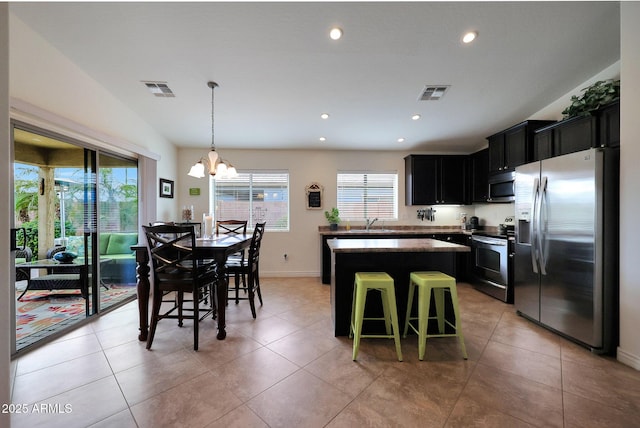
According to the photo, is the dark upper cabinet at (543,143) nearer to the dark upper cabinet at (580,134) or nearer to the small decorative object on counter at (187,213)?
the dark upper cabinet at (580,134)

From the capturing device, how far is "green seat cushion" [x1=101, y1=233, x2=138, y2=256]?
3.23 m

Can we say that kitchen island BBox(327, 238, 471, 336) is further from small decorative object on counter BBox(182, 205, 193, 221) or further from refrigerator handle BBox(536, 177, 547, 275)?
small decorative object on counter BBox(182, 205, 193, 221)

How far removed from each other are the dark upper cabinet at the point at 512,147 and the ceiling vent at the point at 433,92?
1.32 meters

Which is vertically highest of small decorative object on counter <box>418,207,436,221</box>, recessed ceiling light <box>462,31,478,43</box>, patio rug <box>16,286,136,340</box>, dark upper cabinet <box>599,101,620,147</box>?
recessed ceiling light <box>462,31,478,43</box>

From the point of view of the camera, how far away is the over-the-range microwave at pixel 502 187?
3400 mm

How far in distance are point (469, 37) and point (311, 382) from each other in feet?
9.53

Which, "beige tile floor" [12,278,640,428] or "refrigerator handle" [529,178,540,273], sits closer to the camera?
"beige tile floor" [12,278,640,428]

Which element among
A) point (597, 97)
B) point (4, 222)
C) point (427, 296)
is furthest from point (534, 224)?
point (4, 222)

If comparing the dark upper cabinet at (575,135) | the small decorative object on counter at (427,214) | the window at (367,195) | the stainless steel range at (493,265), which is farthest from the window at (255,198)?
the dark upper cabinet at (575,135)

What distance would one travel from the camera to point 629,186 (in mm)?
1845

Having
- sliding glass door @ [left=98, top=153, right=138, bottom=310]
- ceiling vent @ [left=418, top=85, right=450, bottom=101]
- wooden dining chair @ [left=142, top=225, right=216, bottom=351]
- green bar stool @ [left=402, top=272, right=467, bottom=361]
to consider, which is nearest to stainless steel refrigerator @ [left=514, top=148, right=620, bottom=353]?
green bar stool @ [left=402, top=272, right=467, bottom=361]

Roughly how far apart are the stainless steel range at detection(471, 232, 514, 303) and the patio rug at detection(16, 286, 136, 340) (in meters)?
5.17

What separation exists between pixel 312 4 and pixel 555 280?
10.6 ft

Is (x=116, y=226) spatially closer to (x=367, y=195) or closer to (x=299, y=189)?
(x=299, y=189)
